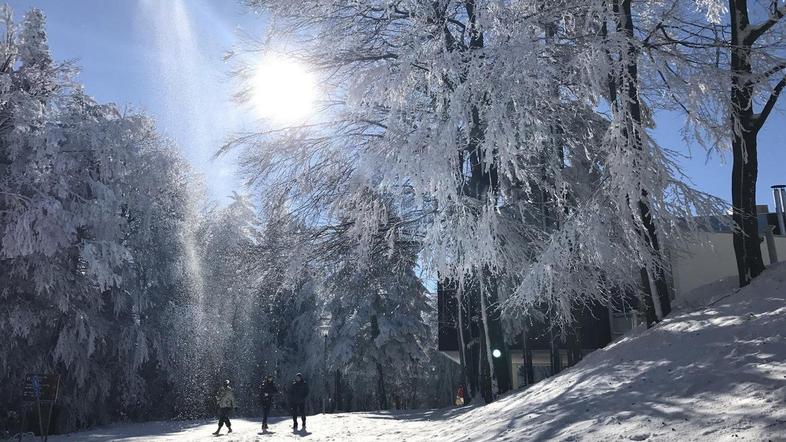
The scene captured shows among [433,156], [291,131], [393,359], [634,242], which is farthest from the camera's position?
[393,359]

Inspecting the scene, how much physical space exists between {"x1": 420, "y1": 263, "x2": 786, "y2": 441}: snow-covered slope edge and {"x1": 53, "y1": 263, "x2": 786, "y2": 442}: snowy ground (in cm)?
1

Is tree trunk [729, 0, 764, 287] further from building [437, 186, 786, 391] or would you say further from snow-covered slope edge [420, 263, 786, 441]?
building [437, 186, 786, 391]

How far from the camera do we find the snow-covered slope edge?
5.52 m

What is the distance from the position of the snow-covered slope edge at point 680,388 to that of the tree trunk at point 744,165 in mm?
352

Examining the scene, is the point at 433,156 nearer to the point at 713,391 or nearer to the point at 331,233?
the point at 713,391

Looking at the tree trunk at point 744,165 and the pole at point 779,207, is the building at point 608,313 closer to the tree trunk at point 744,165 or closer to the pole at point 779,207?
the pole at point 779,207

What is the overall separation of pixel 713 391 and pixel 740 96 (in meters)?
6.13

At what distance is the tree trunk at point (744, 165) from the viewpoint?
33.4 feet

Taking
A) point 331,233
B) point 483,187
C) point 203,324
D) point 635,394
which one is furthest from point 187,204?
point 635,394

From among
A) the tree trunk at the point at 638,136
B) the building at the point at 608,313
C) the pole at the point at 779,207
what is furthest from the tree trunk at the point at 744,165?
the pole at the point at 779,207

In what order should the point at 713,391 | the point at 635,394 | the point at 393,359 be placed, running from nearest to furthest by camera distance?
1. the point at 713,391
2. the point at 635,394
3. the point at 393,359

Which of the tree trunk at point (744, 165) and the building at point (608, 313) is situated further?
the building at point (608, 313)

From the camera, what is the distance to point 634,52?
977cm

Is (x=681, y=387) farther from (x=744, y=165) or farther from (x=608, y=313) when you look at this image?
(x=608, y=313)
